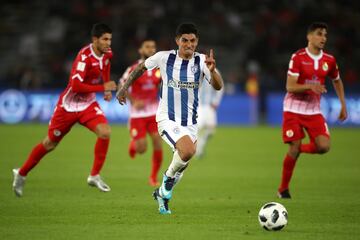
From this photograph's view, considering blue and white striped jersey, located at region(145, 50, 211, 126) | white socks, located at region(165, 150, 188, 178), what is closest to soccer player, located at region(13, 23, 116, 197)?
blue and white striped jersey, located at region(145, 50, 211, 126)

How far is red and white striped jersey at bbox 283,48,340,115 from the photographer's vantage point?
1074 centimetres

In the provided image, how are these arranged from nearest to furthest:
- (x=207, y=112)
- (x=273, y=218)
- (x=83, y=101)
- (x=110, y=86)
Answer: (x=273, y=218) → (x=110, y=86) → (x=83, y=101) → (x=207, y=112)

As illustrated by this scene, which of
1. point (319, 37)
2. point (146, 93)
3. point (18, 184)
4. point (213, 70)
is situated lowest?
point (18, 184)

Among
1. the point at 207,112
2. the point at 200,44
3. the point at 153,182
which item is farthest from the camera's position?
the point at 200,44

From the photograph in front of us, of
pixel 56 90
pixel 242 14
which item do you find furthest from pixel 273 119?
pixel 56 90

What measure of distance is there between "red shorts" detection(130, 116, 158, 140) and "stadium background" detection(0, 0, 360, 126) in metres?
13.2

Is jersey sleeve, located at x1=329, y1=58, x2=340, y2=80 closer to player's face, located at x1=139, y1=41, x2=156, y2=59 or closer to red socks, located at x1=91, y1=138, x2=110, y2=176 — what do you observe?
player's face, located at x1=139, y1=41, x2=156, y2=59

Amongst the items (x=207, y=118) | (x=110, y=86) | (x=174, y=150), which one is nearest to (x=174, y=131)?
(x=174, y=150)

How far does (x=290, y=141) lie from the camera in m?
10.9

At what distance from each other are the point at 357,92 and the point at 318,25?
1576 centimetres

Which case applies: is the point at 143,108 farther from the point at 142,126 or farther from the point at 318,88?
the point at 318,88

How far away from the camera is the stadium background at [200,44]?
90.6 ft

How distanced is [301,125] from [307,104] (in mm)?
315

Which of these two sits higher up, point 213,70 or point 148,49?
point 148,49
